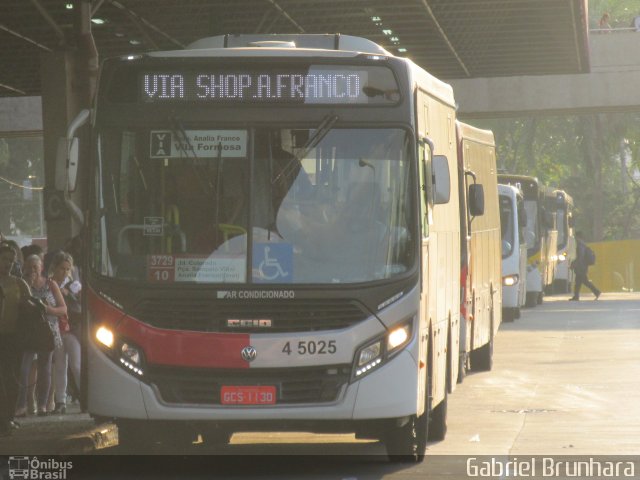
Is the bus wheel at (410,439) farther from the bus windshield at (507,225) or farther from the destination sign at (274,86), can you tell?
the bus windshield at (507,225)

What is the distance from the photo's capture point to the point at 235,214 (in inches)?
463

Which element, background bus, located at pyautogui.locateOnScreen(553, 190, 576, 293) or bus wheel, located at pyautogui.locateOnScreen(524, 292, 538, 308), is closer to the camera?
bus wheel, located at pyautogui.locateOnScreen(524, 292, 538, 308)

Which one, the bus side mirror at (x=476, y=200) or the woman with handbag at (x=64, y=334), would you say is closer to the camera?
the woman with handbag at (x=64, y=334)

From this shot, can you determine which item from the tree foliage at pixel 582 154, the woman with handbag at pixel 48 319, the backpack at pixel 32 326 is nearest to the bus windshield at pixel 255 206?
the backpack at pixel 32 326

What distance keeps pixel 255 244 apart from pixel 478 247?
9554 mm

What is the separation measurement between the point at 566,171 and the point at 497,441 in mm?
80186

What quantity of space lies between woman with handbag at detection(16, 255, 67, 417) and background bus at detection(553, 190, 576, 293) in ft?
126

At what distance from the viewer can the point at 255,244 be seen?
38.5 feet

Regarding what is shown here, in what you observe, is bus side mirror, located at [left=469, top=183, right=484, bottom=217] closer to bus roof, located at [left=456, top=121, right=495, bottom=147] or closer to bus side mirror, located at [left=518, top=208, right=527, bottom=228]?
bus roof, located at [left=456, top=121, right=495, bottom=147]

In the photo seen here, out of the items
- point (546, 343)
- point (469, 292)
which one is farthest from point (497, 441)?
point (546, 343)

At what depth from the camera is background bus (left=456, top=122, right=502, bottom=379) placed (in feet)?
62.5

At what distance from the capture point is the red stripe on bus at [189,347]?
11.6m

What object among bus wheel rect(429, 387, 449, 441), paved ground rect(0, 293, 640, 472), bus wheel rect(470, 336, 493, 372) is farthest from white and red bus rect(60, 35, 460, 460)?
bus wheel rect(470, 336, 493, 372)

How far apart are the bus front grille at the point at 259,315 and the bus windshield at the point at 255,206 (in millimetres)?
165
